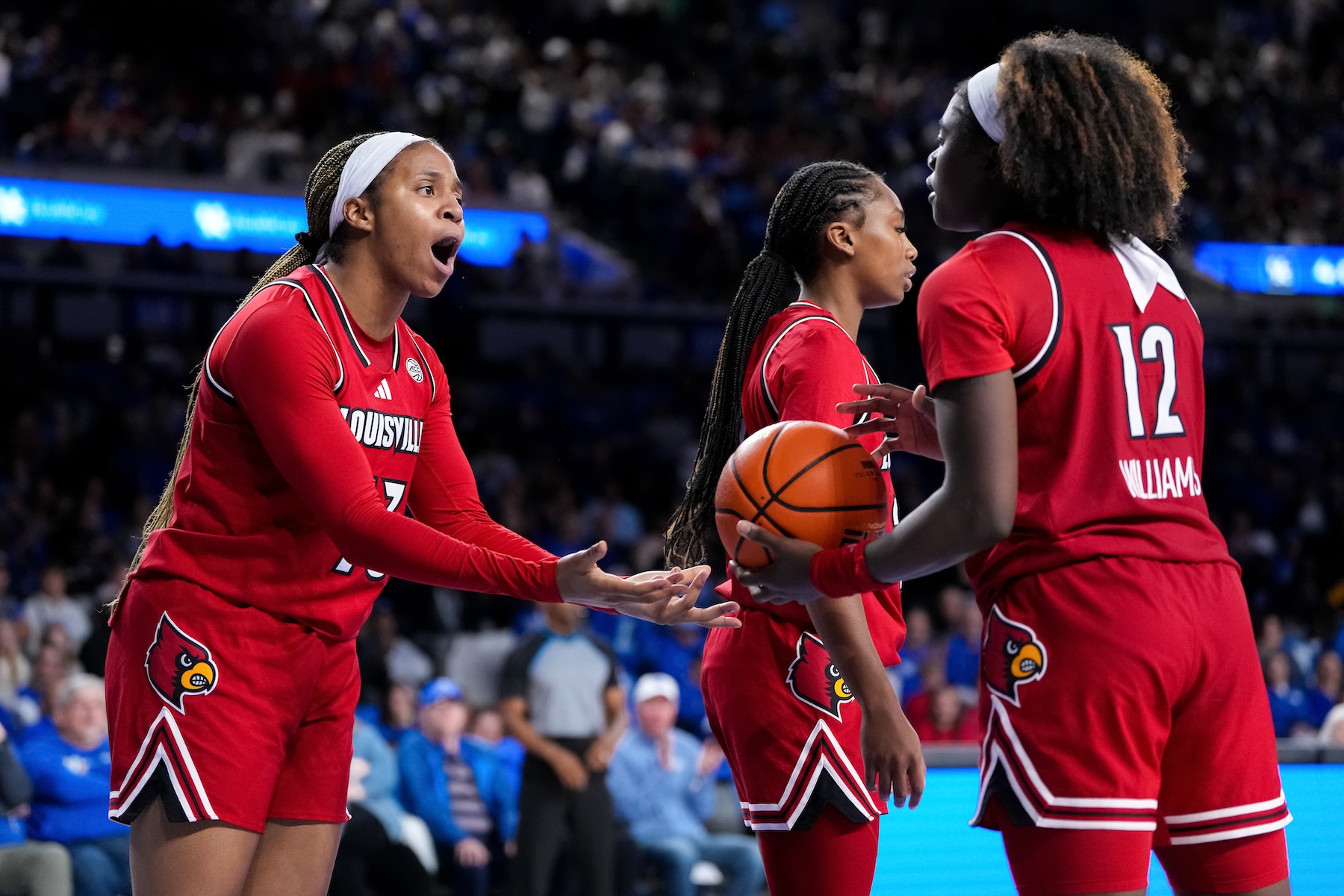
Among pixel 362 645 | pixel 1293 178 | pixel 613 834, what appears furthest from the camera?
pixel 1293 178

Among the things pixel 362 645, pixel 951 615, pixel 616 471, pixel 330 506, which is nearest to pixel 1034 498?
pixel 330 506

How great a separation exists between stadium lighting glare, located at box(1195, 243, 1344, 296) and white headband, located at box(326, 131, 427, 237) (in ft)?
52.0

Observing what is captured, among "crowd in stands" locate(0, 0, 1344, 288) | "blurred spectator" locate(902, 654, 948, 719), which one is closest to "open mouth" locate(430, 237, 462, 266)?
"blurred spectator" locate(902, 654, 948, 719)

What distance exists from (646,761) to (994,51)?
17.4 meters

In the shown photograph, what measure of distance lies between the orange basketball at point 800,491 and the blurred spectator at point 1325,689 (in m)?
9.14

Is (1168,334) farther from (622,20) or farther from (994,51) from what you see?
(994,51)

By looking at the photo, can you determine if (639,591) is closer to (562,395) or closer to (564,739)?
(564,739)

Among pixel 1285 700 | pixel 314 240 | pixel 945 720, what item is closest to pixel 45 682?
pixel 945 720

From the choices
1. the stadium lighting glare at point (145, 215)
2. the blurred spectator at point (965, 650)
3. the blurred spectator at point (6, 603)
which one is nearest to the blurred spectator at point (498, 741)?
the blurred spectator at point (6, 603)

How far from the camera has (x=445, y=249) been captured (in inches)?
126

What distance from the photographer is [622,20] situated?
1961 cm

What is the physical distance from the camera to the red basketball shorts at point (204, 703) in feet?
9.06

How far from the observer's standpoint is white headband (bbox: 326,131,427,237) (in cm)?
310

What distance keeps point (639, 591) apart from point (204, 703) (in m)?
0.86
